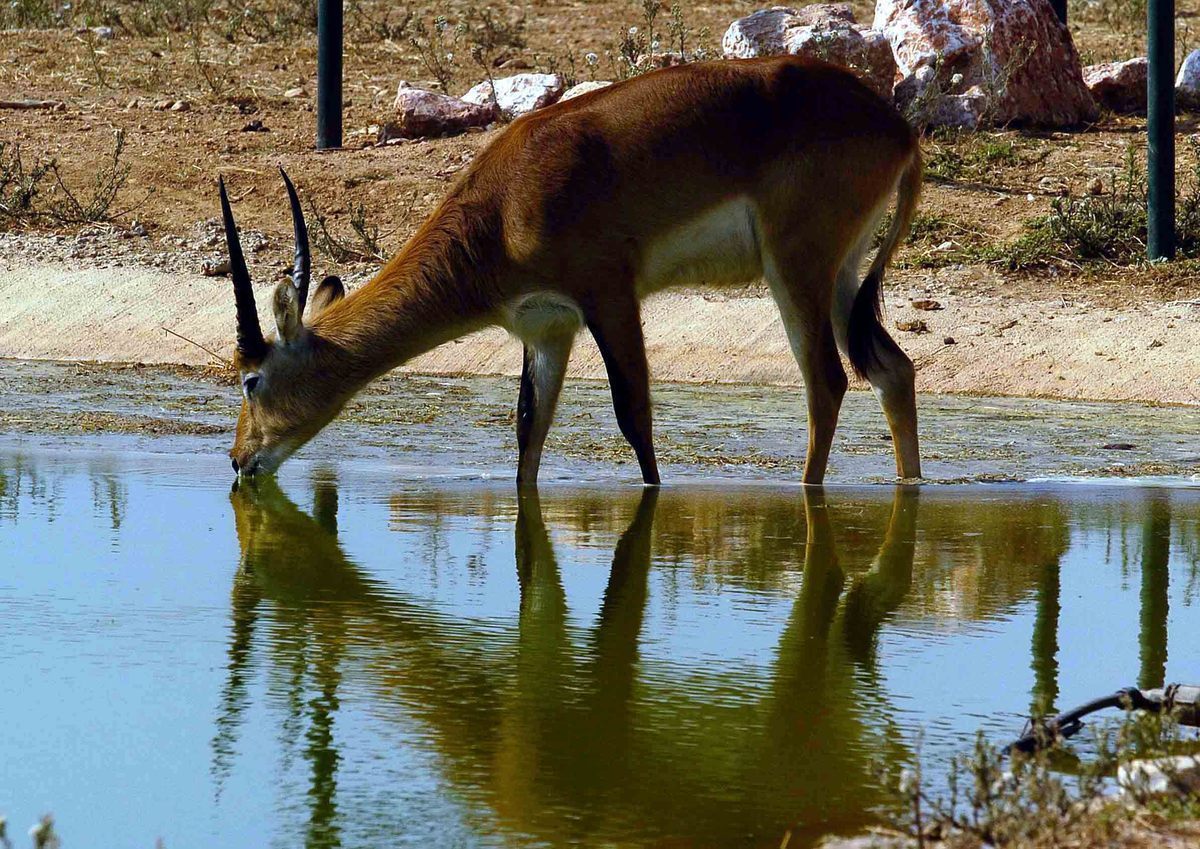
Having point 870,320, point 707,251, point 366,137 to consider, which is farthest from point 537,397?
point 366,137

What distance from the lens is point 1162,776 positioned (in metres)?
3.72

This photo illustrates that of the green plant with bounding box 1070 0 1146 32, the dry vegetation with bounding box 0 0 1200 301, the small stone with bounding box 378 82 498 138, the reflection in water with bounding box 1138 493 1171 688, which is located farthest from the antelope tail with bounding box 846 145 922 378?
the green plant with bounding box 1070 0 1146 32

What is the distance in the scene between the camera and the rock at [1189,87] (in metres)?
16.5

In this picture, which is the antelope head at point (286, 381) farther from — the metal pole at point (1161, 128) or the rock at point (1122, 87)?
the rock at point (1122, 87)

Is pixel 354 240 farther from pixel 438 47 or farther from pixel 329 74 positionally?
pixel 438 47

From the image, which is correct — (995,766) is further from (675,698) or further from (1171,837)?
(675,698)

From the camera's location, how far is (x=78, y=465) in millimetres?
9219

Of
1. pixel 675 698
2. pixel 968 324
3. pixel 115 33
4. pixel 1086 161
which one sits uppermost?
pixel 115 33

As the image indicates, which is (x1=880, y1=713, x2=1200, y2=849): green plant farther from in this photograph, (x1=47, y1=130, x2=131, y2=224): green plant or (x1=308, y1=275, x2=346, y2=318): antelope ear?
(x1=47, y1=130, x2=131, y2=224): green plant

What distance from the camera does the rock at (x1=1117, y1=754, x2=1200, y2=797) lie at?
360cm

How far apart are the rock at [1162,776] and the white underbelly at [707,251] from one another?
541 centimetres

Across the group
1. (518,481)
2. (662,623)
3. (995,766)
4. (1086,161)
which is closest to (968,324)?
(1086,161)

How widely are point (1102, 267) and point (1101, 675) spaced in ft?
29.4

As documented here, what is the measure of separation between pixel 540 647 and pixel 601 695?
0.61 m
